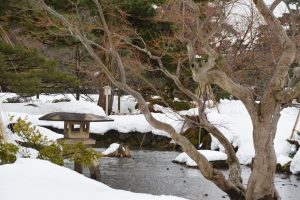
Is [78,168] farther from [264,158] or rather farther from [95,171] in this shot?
[264,158]

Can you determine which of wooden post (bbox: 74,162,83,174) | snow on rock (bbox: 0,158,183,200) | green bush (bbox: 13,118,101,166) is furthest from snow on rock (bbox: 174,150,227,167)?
snow on rock (bbox: 0,158,183,200)

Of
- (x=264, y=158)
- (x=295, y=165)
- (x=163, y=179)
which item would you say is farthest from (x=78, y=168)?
(x=295, y=165)

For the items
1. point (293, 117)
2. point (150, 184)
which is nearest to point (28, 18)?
point (150, 184)

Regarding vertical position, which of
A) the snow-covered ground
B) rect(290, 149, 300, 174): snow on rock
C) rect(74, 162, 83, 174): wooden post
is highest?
the snow-covered ground

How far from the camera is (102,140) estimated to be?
20.2 metres

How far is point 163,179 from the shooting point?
12.4 meters

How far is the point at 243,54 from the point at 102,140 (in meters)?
7.87

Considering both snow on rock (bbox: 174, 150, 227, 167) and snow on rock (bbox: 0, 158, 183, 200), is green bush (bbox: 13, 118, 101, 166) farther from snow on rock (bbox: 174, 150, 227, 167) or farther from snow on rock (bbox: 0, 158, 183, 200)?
snow on rock (bbox: 174, 150, 227, 167)

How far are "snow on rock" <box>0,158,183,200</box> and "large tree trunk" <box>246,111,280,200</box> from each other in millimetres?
4098

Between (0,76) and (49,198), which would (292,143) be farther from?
(49,198)

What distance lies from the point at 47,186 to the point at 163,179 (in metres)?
8.16

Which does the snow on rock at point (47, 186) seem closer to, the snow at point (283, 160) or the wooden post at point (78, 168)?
the wooden post at point (78, 168)

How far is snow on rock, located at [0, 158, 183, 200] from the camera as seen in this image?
412cm

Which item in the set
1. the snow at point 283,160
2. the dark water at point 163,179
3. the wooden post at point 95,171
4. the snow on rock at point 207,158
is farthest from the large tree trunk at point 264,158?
the snow at point 283,160
